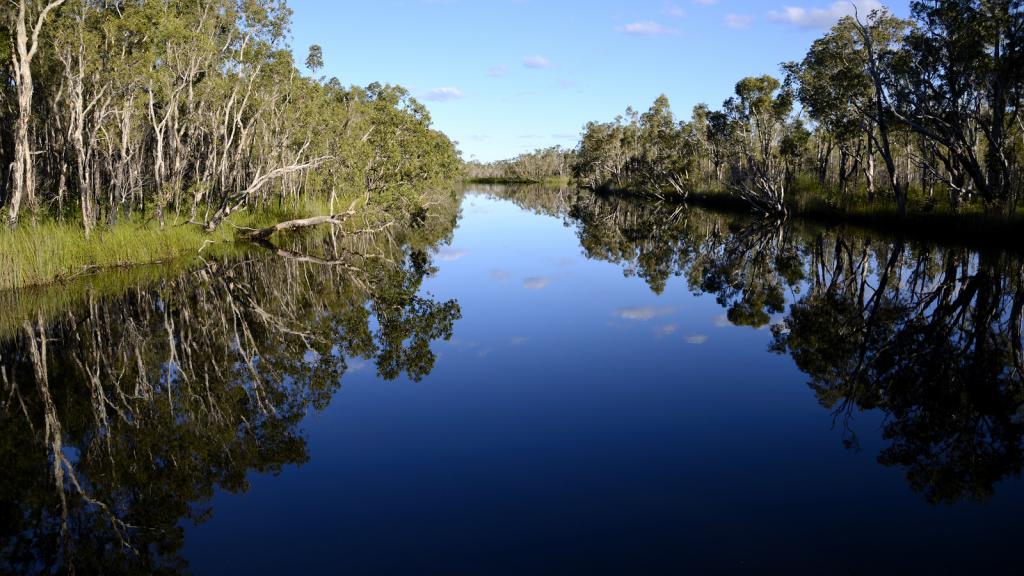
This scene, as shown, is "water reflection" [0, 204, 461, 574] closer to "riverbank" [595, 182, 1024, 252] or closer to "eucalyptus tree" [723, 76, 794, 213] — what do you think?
"riverbank" [595, 182, 1024, 252]

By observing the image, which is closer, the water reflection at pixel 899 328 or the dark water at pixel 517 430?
the dark water at pixel 517 430

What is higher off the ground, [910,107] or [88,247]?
[910,107]

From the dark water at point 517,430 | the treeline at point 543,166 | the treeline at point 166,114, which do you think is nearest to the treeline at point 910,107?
the dark water at point 517,430

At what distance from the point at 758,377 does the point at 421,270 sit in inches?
695

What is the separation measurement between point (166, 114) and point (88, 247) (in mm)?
9804

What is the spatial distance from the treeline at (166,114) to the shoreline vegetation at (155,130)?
105 millimetres

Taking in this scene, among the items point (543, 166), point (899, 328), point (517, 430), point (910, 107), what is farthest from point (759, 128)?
point (543, 166)

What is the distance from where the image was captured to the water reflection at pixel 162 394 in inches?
291

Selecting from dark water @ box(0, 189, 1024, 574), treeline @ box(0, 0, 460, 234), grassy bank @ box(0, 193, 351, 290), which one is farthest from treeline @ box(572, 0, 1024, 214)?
grassy bank @ box(0, 193, 351, 290)

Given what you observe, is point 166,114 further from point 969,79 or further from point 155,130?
point 969,79

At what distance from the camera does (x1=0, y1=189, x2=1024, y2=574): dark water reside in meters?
6.86

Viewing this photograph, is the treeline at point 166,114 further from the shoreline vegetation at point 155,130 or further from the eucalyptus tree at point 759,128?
the eucalyptus tree at point 759,128

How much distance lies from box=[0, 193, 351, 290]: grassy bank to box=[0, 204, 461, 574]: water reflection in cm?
208

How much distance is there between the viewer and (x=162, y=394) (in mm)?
11617
